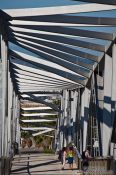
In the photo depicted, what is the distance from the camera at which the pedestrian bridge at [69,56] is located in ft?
50.5

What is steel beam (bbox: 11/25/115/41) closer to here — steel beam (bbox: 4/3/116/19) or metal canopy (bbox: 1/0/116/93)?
metal canopy (bbox: 1/0/116/93)

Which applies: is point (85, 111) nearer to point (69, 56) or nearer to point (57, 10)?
point (69, 56)

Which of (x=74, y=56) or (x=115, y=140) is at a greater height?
(x=74, y=56)

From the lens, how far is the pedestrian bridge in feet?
50.5

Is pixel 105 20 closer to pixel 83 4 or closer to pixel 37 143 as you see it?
pixel 83 4

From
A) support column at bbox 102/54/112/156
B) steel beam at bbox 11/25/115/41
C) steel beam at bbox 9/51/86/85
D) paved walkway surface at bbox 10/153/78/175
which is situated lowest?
paved walkway surface at bbox 10/153/78/175

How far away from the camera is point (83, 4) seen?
47.1 feet

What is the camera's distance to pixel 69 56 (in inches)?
906

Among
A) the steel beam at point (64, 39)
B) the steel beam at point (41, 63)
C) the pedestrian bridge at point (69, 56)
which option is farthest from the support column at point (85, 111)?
the steel beam at point (64, 39)

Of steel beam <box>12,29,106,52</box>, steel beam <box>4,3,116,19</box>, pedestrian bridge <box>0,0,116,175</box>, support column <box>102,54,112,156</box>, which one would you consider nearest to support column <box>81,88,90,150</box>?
pedestrian bridge <box>0,0,116,175</box>

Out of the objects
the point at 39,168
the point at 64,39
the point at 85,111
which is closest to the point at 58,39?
the point at 64,39

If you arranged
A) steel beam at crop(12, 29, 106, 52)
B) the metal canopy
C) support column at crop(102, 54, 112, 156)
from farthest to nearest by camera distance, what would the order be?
1. support column at crop(102, 54, 112, 156)
2. steel beam at crop(12, 29, 106, 52)
3. the metal canopy

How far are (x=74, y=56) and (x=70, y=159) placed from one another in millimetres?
4817

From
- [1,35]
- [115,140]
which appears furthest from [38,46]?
[115,140]
